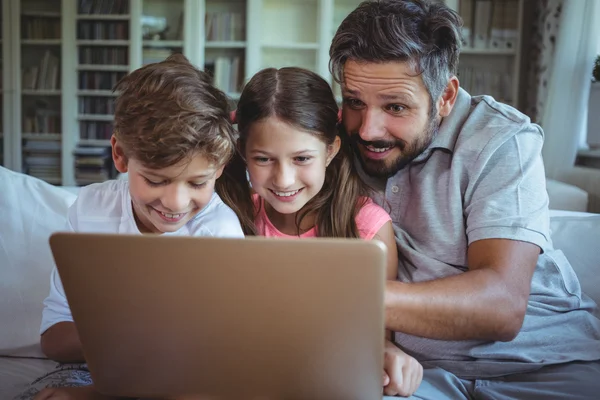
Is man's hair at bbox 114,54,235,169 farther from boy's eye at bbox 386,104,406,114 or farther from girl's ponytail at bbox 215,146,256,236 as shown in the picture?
boy's eye at bbox 386,104,406,114

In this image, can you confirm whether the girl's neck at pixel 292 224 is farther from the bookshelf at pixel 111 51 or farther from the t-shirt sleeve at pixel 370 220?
the bookshelf at pixel 111 51

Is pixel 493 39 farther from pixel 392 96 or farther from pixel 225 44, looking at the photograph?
pixel 392 96

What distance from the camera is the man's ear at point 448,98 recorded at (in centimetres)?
132

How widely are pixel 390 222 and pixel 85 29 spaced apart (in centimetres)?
392

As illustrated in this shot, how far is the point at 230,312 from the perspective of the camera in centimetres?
71

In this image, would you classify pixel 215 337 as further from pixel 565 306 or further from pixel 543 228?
pixel 565 306

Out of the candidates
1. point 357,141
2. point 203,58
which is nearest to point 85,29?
point 203,58

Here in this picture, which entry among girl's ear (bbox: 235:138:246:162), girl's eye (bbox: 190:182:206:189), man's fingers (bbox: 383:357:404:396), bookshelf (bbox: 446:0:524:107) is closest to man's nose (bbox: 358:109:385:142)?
girl's ear (bbox: 235:138:246:162)

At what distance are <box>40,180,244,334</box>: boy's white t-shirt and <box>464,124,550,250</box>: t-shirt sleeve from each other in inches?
18.2

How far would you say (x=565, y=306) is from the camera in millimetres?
1253

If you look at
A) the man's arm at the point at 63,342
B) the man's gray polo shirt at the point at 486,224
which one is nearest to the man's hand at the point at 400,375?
the man's gray polo shirt at the point at 486,224

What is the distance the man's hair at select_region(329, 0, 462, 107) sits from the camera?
1227 mm

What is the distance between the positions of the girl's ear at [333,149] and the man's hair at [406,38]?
132 millimetres

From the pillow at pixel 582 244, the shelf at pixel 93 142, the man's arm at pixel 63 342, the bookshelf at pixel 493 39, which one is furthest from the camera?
the shelf at pixel 93 142
